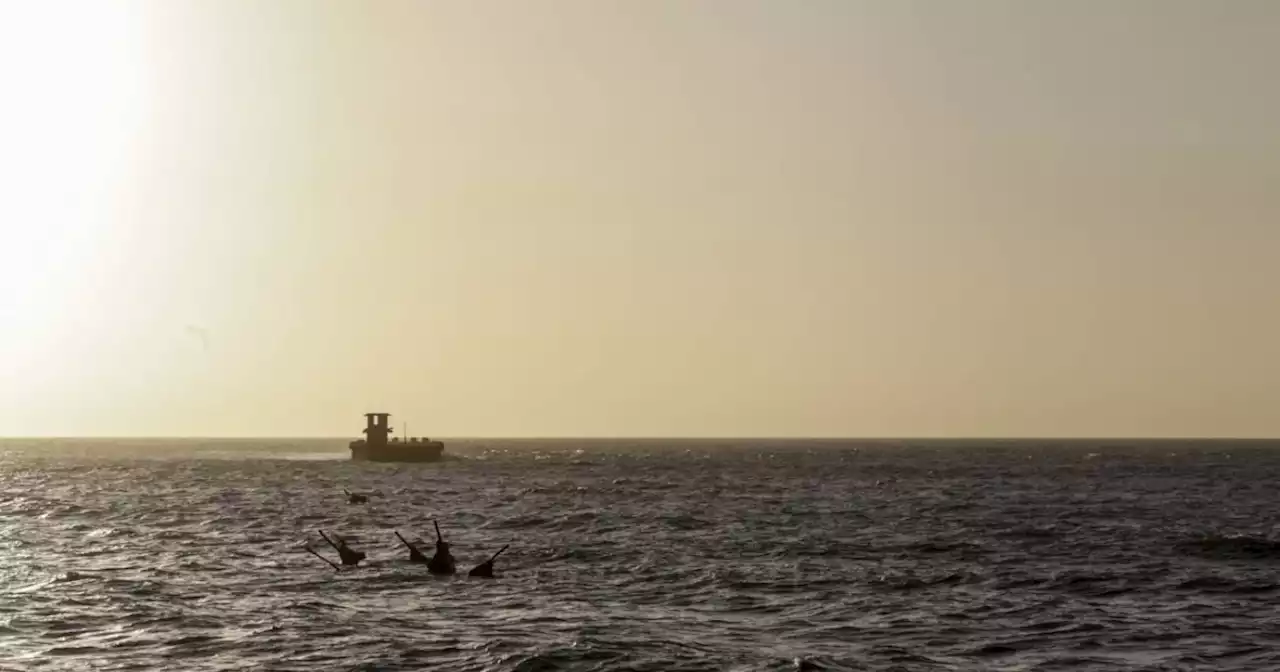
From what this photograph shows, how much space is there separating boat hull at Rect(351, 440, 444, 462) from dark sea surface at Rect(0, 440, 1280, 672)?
7863 centimetres

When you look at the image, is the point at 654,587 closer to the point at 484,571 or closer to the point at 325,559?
the point at 484,571

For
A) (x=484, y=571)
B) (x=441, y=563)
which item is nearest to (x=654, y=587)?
(x=484, y=571)

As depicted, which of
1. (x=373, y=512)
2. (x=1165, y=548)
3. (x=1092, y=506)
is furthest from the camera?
(x=1092, y=506)

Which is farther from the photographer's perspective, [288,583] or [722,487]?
[722,487]

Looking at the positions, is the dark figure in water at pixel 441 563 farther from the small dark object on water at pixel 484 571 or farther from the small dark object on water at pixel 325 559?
the small dark object on water at pixel 325 559

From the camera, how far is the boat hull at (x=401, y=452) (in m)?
175

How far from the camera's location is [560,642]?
3459 centimetres

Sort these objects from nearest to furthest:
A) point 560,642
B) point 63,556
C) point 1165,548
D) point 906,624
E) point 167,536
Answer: point 560,642 → point 906,624 → point 63,556 → point 1165,548 → point 167,536

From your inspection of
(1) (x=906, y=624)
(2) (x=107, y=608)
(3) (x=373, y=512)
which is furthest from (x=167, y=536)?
(1) (x=906, y=624)

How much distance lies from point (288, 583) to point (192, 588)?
3141 mm

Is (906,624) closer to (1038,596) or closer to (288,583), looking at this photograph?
(1038,596)

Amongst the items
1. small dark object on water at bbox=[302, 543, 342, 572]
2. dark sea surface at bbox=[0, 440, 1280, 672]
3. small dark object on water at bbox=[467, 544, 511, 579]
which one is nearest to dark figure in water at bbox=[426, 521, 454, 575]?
dark sea surface at bbox=[0, 440, 1280, 672]

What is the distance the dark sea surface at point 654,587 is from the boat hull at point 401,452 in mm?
78628

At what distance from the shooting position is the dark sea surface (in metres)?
33.6
